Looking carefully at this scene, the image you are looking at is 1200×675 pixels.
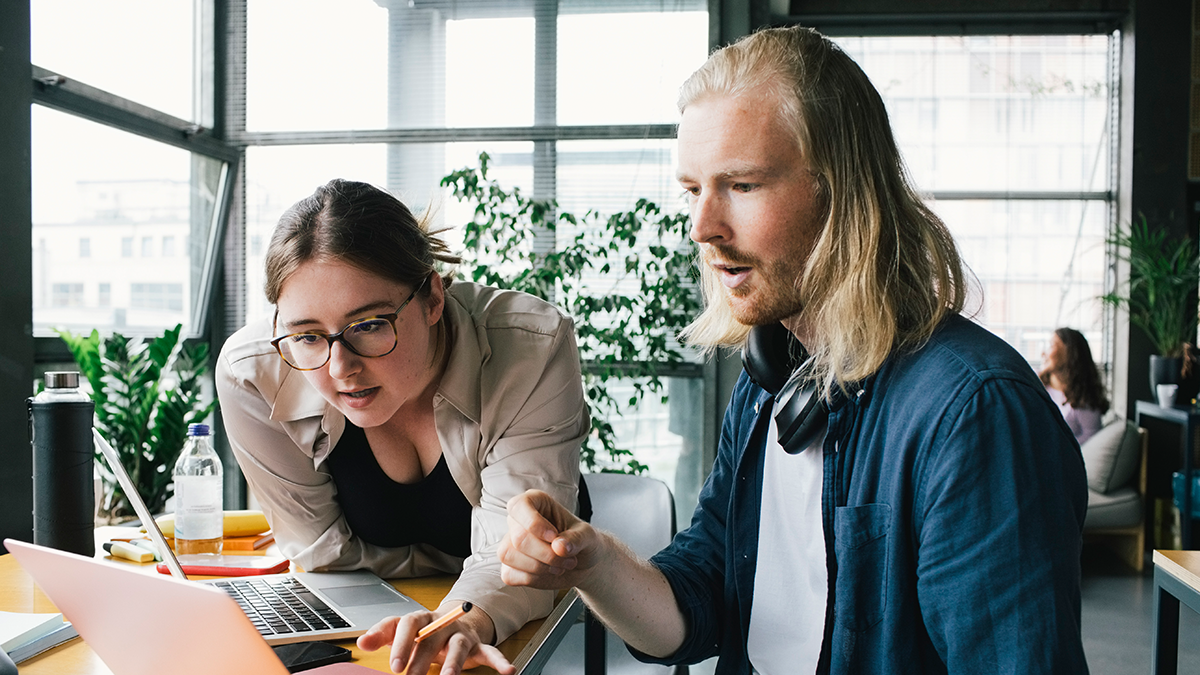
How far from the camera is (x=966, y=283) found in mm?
1085

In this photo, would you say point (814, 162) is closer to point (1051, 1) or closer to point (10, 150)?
point (10, 150)

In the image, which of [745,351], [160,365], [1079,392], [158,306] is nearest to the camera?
[745,351]

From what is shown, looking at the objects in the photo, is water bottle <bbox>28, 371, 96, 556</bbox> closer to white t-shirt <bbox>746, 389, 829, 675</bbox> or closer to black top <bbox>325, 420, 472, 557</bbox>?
black top <bbox>325, 420, 472, 557</bbox>

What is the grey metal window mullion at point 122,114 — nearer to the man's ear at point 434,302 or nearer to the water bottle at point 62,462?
the water bottle at point 62,462

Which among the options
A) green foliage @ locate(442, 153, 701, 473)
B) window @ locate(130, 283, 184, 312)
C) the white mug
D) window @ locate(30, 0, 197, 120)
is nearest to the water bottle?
window @ locate(30, 0, 197, 120)

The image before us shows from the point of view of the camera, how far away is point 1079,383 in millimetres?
4707

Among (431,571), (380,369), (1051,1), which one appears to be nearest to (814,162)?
(380,369)

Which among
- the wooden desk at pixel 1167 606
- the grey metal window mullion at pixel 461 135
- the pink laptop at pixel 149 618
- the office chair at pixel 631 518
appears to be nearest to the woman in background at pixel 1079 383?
the grey metal window mullion at pixel 461 135

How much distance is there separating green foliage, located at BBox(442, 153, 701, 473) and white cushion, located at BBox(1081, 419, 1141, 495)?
2.31 m

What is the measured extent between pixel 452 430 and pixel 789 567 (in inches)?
23.3

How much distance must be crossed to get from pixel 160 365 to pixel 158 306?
722 mm

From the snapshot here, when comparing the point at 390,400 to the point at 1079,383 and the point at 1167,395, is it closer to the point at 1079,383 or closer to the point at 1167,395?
the point at 1079,383

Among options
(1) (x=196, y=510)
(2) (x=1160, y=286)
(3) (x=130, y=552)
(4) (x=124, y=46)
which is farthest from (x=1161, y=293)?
(4) (x=124, y=46)

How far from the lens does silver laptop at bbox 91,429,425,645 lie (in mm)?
1127
